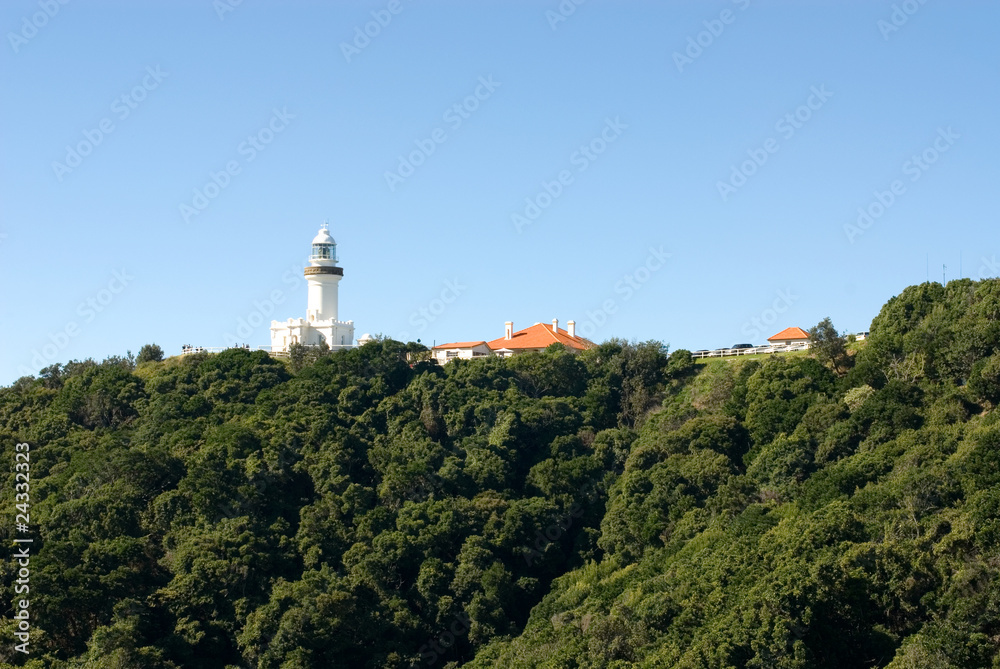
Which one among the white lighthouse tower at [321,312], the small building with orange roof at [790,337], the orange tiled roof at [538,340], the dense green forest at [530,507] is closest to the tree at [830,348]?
the dense green forest at [530,507]

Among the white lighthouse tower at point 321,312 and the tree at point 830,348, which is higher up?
the white lighthouse tower at point 321,312

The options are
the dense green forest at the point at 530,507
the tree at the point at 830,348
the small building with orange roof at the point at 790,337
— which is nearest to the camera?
the dense green forest at the point at 530,507

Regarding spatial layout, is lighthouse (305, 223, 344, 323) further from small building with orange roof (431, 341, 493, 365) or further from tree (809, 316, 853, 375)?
tree (809, 316, 853, 375)

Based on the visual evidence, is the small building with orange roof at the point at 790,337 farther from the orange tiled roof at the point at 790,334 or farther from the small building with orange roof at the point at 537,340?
the small building with orange roof at the point at 537,340

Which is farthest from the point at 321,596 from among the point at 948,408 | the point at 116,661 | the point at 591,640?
the point at 948,408

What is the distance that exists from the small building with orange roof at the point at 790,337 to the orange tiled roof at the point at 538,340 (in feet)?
28.7

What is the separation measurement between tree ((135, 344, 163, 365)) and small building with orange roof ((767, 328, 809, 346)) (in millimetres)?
27864

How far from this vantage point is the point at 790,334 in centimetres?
6588

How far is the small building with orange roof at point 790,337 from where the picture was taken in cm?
6438

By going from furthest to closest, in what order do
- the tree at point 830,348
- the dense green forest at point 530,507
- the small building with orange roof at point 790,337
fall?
the small building with orange roof at point 790,337
the tree at point 830,348
the dense green forest at point 530,507

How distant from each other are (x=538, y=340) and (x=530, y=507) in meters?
17.9

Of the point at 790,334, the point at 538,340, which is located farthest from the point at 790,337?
the point at 538,340

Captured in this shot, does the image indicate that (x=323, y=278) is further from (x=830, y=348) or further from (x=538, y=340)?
(x=830, y=348)

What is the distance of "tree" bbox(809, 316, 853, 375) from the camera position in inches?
2258
